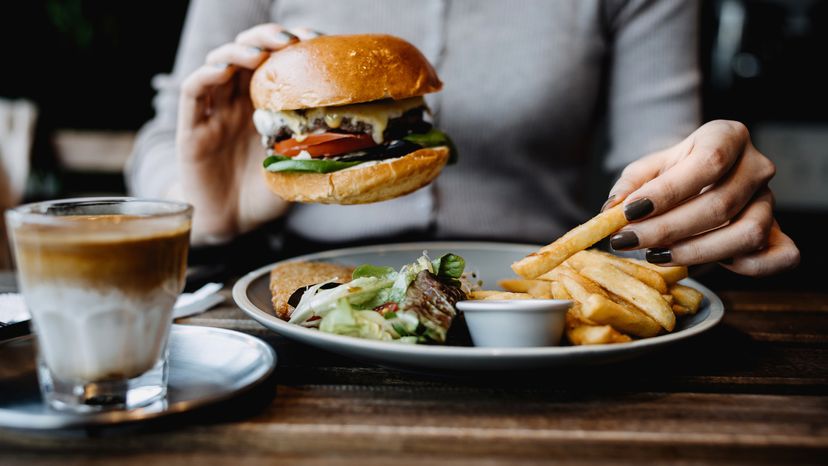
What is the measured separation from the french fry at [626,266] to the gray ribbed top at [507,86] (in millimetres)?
1073

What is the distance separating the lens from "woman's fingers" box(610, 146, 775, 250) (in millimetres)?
1324

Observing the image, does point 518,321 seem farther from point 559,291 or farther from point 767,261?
point 767,261

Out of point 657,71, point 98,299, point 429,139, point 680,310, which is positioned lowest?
point 680,310

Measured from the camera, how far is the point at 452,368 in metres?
1.10

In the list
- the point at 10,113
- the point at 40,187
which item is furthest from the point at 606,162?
the point at 40,187

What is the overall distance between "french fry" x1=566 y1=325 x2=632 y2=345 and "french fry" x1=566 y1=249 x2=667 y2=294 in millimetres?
256

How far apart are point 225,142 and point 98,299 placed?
141 cm

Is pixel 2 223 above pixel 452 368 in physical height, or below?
below

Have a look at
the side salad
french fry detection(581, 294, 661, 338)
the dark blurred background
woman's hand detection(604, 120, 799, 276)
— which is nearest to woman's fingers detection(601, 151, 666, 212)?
woman's hand detection(604, 120, 799, 276)

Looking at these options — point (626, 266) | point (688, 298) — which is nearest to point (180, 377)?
point (626, 266)

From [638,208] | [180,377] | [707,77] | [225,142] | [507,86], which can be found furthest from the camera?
[707,77]

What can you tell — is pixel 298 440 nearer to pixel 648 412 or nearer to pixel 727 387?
pixel 648 412

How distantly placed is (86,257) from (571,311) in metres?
0.84

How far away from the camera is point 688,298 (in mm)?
1438
